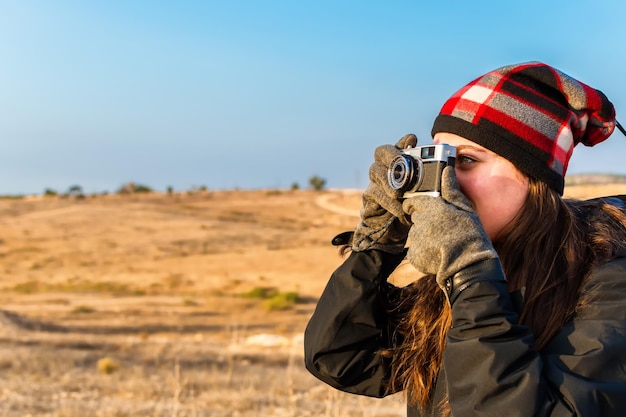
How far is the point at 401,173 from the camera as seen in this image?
209 cm

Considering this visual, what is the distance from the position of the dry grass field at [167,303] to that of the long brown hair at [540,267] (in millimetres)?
3743

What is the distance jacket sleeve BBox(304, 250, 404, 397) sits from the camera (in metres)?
2.33

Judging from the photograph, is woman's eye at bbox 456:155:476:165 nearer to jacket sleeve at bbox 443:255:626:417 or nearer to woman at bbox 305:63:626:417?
woman at bbox 305:63:626:417

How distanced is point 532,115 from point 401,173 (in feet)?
1.25

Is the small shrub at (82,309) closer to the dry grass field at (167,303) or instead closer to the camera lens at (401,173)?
the dry grass field at (167,303)

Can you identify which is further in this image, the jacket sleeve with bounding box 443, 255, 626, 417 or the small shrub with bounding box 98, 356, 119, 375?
the small shrub with bounding box 98, 356, 119, 375

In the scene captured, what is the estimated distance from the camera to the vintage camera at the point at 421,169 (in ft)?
6.52

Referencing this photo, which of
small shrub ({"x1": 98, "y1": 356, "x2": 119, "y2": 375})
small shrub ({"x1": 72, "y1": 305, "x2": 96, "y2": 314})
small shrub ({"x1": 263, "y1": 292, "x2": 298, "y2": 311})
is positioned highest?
small shrub ({"x1": 98, "y1": 356, "x2": 119, "y2": 375})

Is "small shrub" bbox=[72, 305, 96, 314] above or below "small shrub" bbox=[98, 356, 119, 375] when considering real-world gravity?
below

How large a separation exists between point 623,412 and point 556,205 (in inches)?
23.6

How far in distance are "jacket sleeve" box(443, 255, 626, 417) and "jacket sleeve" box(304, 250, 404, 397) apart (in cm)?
56

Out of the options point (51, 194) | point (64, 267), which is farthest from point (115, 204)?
point (64, 267)

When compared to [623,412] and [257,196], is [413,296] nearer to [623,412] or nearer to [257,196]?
[623,412]

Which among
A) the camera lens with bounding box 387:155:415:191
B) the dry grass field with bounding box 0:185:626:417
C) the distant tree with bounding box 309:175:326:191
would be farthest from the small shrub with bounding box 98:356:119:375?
the distant tree with bounding box 309:175:326:191
